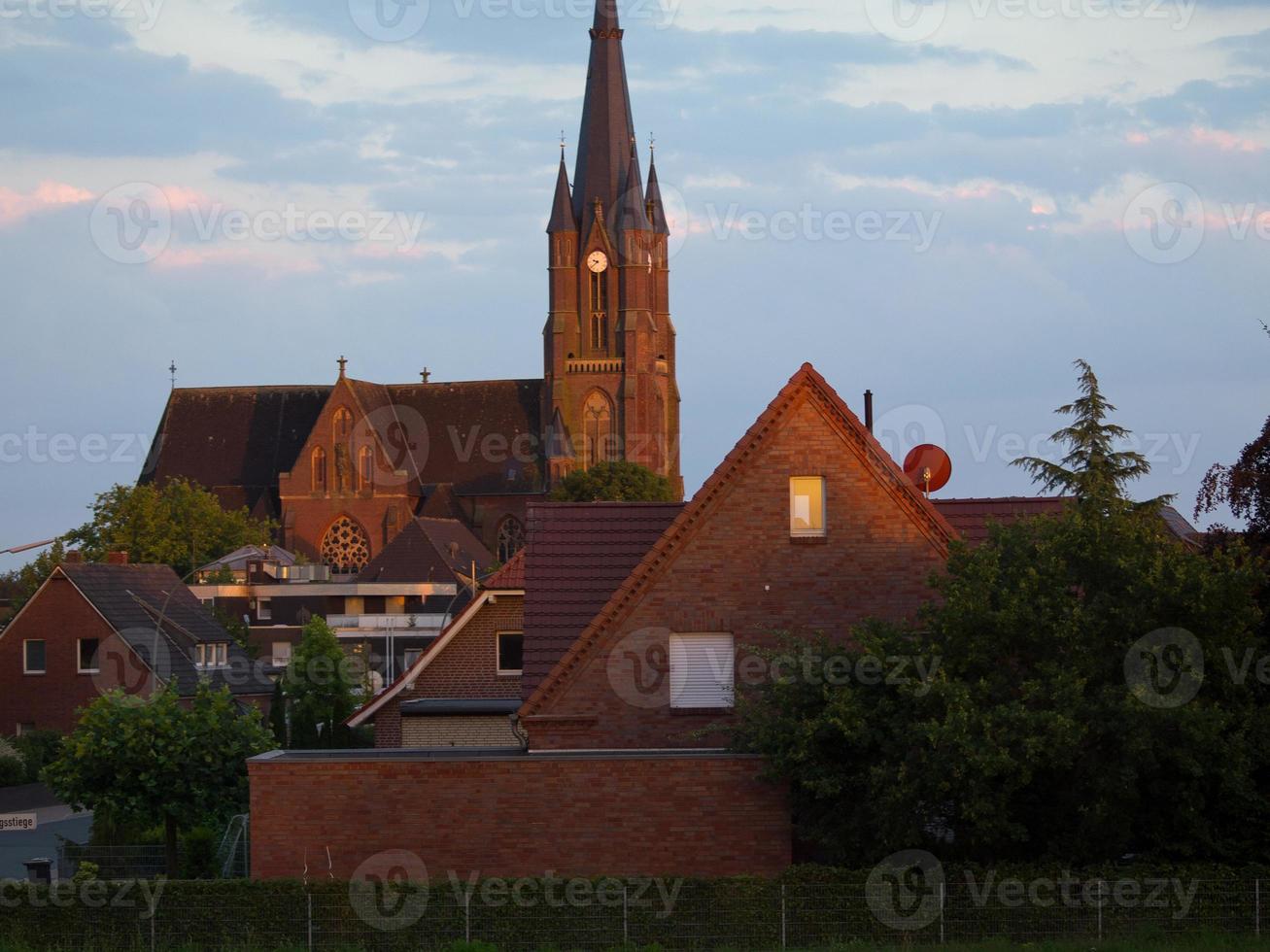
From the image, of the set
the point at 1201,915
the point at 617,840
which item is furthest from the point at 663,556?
the point at 1201,915

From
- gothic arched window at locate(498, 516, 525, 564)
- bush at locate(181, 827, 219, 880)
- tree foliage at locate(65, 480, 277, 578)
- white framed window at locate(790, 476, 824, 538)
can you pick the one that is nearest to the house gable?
white framed window at locate(790, 476, 824, 538)

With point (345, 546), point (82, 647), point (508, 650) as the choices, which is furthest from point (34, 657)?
point (345, 546)

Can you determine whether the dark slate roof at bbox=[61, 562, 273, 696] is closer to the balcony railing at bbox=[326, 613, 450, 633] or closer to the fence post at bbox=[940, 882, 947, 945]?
the balcony railing at bbox=[326, 613, 450, 633]

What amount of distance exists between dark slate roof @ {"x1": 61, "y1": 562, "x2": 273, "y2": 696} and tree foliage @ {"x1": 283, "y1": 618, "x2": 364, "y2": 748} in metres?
1.44

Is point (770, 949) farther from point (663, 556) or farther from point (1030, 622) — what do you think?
point (663, 556)

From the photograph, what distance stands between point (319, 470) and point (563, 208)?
24.1m

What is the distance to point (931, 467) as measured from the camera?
28.7 m

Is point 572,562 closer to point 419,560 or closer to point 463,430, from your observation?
point 419,560

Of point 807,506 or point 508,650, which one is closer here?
point 807,506

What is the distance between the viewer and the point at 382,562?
101 m

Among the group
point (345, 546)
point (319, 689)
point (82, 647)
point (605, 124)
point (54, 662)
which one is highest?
point (605, 124)

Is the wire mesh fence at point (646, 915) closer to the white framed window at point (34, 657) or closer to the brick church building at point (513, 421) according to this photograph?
the white framed window at point (34, 657)

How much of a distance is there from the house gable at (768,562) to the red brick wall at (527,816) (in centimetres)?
274

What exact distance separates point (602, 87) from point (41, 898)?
327 ft
